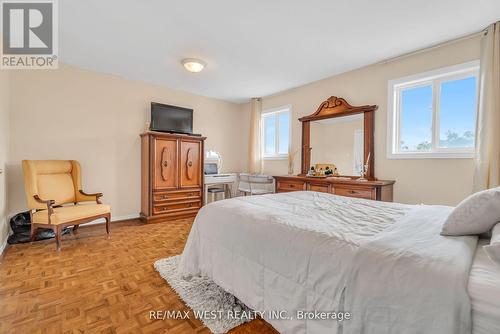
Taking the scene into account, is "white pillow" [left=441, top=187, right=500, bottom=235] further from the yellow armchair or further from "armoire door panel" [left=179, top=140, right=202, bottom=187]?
"armoire door panel" [left=179, top=140, right=202, bottom=187]

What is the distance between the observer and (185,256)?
1964 millimetres

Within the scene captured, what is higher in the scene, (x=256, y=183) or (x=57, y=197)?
(x=256, y=183)

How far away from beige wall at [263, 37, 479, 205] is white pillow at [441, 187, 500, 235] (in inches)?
87.2

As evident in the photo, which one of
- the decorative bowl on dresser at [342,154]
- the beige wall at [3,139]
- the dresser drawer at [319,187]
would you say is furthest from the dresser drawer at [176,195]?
the dresser drawer at [319,187]

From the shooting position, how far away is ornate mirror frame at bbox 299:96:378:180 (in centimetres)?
346

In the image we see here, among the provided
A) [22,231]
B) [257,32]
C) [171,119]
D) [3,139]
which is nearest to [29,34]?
[3,139]

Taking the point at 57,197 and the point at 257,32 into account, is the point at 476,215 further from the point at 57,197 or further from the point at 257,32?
the point at 57,197

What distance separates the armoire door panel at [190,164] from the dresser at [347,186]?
5.95 feet

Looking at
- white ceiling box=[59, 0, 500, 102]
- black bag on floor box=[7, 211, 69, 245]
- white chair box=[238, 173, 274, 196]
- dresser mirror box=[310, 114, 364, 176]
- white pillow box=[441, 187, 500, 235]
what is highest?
white ceiling box=[59, 0, 500, 102]

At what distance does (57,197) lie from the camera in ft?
10.6

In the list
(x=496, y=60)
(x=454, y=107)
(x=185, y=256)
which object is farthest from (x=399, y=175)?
(x=185, y=256)

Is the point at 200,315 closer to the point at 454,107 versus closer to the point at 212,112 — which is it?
the point at 454,107

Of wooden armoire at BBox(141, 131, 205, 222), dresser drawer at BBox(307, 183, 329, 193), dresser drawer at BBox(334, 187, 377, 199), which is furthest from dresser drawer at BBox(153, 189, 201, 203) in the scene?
dresser drawer at BBox(334, 187, 377, 199)

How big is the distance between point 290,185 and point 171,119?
8.65 feet
